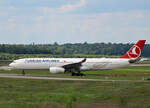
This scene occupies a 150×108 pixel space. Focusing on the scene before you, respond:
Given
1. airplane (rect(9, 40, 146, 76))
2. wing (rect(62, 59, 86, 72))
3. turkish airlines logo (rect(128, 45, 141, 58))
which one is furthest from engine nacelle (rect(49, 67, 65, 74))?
turkish airlines logo (rect(128, 45, 141, 58))

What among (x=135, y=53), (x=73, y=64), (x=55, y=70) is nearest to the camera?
(x=55, y=70)

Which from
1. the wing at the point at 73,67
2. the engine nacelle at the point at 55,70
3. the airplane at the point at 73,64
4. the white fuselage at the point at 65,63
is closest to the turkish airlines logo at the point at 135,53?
the airplane at the point at 73,64

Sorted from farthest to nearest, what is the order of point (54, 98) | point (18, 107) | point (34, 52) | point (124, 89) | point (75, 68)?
1. point (34, 52)
2. point (75, 68)
3. point (124, 89)
4. point (54, 98)
5. point (18, 107)

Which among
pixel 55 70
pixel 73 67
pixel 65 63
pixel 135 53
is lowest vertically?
pixel 55 70

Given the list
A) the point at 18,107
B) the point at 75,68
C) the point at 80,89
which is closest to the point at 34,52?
the point at 75,68

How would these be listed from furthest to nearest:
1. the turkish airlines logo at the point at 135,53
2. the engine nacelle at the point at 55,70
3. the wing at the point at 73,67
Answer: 1. the turkish airlines logo at the point at 135,53
2. the wing at the point at 73,67
3. the engine nacelle at the point at 55,70

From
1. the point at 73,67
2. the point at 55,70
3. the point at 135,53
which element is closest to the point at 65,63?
the point at 73,67

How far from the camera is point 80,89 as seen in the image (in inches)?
1550

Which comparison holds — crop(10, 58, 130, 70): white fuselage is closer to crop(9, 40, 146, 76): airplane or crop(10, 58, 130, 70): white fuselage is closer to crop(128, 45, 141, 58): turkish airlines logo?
crop(9, 40, 146, 76): airplane

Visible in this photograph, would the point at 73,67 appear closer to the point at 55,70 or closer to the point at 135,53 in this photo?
the point at 55,70

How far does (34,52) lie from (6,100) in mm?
162322

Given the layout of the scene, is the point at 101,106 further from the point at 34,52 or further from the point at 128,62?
the point at 34,52

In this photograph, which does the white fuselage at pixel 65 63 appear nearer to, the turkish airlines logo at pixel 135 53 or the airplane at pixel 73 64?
the airplane at pixel 73 64

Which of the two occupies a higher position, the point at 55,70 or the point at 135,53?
the point at 135,53
